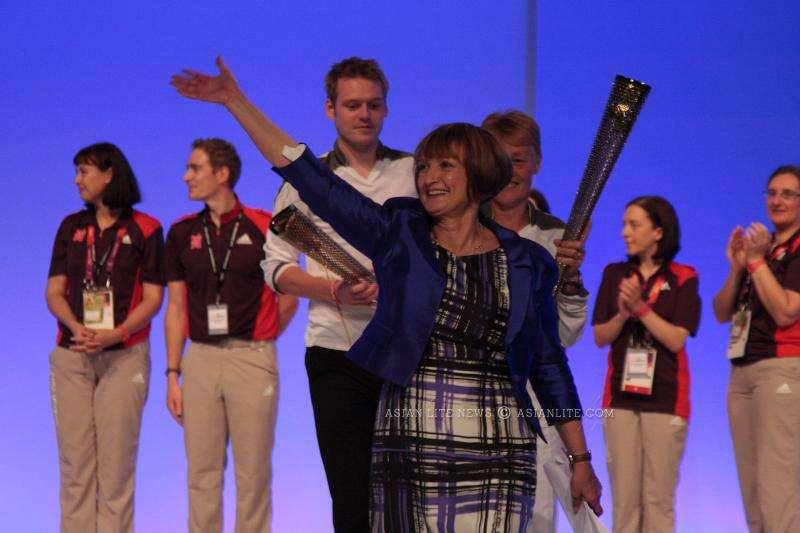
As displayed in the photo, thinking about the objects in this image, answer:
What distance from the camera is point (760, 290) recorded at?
4.96 meters

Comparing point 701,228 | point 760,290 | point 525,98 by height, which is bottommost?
point 760,290

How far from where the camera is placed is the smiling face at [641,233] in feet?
17.3

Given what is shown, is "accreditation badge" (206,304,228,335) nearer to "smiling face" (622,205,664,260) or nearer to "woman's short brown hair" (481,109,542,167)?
"smiling face" (622,205,664,260)

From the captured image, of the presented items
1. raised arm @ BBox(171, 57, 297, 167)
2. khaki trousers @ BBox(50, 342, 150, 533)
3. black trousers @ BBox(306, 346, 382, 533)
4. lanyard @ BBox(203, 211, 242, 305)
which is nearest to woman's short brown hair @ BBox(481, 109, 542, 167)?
black trousers @ BBox(306, 346, 382, 533)

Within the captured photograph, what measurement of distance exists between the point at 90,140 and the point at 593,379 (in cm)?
284

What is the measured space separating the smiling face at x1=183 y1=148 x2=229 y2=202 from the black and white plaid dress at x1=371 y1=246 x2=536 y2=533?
9.56ft

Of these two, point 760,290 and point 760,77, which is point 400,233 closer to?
point 760,290

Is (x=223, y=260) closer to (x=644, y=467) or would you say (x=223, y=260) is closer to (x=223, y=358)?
(x=223, y=358)

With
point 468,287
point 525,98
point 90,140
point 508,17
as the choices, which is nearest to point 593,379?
point 525,98

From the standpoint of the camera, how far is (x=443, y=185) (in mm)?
2432

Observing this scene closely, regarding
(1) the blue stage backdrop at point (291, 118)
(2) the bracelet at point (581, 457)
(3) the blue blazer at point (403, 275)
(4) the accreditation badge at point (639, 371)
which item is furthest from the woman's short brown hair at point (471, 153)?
(1) the blue stage backdrop at point (291, 118)

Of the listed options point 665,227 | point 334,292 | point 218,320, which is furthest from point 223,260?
point 334,292

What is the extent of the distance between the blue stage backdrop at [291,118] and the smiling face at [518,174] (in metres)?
2.98

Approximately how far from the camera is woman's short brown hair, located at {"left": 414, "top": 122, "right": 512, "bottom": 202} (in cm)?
244
